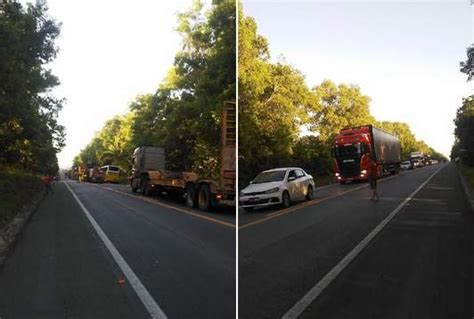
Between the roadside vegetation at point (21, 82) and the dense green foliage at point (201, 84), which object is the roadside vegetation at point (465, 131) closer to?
the dense green foliage at point (201, 84)

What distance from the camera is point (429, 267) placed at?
76.1 inches

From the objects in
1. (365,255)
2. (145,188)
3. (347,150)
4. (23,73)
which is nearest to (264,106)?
(347,150)

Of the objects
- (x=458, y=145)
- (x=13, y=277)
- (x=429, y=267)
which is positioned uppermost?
(x=458, y=145)

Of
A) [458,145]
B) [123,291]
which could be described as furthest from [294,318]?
[123,291]

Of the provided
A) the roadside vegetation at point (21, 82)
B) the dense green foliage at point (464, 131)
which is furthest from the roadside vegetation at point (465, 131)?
the roadside vegetation at point (21, 82)

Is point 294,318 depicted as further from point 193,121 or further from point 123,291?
point 123,291

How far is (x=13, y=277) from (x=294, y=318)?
4.28m

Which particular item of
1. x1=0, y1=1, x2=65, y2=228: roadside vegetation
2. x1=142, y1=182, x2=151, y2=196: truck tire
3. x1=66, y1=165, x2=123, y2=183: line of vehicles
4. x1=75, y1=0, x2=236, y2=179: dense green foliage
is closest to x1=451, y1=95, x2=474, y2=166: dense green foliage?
x1=75, y1=0, x2=236, y2=179: dense green foliage

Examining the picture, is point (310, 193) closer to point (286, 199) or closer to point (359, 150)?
point (286, 199)

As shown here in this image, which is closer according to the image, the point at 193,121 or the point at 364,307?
the point at 364,307

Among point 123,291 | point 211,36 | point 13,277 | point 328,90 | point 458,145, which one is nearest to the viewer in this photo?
point 328,90

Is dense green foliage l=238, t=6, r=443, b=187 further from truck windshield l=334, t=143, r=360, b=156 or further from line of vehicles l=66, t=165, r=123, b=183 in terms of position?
line of vehicles l=66, t=165, r=123, b=183

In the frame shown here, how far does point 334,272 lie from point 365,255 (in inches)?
9.4

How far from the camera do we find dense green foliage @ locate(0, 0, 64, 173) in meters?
13.5
